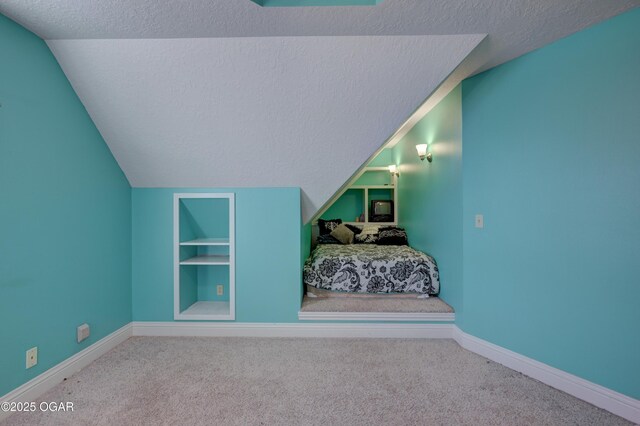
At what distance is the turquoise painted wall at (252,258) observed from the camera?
2527 millimetres

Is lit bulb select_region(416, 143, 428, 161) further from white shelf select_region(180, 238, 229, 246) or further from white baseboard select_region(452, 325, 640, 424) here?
white shelf select_region(180, 238, 229, 246)

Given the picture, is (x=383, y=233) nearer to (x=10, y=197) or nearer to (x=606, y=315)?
(x=606, y=315)

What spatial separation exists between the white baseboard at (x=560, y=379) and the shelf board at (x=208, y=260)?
2187mm

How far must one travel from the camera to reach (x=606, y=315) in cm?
163

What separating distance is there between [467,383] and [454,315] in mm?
685

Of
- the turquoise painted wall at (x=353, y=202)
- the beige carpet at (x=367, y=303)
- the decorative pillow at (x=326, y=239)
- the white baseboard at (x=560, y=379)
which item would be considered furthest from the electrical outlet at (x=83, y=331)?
the turquoise painted wall at (x=353, y=202)

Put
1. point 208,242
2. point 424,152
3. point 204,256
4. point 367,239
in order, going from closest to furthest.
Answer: point 208,242 → point 204,256 → point 424,152 → point 367,239

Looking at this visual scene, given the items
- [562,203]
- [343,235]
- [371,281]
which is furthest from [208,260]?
[562,203]

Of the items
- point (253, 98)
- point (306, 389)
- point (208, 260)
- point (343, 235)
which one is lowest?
point (306, 389)

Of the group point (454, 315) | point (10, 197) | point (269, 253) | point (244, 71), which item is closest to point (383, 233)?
point (454, 315)

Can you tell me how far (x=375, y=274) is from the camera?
8.98 ft

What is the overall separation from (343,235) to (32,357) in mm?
3114

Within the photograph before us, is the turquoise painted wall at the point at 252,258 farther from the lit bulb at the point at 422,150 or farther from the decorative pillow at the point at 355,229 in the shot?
the decorative pillow at the point at 355,229

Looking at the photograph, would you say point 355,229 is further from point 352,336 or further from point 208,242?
point 208,242
